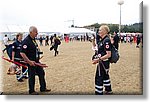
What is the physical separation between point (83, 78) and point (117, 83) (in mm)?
379

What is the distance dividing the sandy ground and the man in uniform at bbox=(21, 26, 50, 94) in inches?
2.1

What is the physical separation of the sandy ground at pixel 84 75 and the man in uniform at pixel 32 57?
53 millimetres

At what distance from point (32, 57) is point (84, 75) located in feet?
2.03

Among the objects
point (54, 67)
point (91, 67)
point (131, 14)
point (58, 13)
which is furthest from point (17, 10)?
point (131, 14)

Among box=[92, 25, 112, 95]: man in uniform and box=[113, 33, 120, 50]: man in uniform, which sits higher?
box=[113, 33, 120, 50]: man in uniform

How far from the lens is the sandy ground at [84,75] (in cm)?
350

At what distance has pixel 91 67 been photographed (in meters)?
3.61

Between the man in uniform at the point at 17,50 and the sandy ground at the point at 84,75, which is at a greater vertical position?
the man in uniform at the point at 17,50

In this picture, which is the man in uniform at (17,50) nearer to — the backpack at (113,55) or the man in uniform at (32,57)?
the man in uniform at (32,57)

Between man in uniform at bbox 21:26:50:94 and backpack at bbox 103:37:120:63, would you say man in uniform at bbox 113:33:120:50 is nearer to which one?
backpack at bbox 103:37:120:63

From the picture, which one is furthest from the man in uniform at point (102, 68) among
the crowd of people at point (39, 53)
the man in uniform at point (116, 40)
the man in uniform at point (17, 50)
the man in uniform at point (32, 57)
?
the man in uniform at point (17, 50)

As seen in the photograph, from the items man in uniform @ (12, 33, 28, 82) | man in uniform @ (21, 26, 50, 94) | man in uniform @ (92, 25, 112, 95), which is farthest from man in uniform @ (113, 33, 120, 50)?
man in uniform @ (12, 33, 28, 82)

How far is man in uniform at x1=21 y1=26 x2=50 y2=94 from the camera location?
344 centimetres

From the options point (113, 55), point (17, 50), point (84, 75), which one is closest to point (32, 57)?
point (17, 50)
